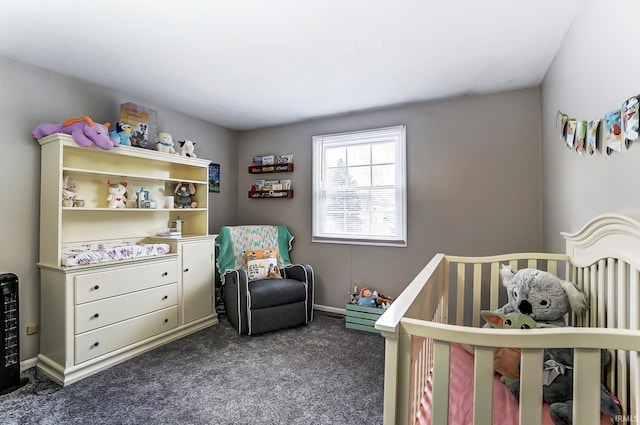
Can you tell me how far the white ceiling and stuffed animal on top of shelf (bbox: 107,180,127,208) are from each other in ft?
2.84

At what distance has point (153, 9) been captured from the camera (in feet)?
5.32

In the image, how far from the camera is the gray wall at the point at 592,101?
1135 mm

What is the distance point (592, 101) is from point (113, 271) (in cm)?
318

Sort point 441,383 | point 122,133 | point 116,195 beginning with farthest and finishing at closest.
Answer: point 116,195 < point 122,133 < point 441,383

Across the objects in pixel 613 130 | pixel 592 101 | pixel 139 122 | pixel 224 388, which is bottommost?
pixel 224 388

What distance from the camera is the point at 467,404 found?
46.9 inches

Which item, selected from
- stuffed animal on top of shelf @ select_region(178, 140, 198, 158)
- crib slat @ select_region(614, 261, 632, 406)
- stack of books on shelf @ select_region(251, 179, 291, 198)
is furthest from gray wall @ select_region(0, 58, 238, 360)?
crib slat @ select_region(614, 261, 632, 406)

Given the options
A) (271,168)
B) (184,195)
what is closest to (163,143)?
(184,195)

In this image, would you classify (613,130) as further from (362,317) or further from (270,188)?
(270,188)

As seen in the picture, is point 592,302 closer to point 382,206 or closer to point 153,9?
point 382,206

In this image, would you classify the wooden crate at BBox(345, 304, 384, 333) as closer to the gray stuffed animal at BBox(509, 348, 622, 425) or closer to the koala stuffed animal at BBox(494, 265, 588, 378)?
the koala stuffed animal at BBox(494, 265, 588, 378)

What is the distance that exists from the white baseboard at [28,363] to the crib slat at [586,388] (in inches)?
126

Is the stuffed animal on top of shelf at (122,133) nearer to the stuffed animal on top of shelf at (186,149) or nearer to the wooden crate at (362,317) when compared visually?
the stuffed animal on top of shelf at (186,149)

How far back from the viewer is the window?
3.14 meters
